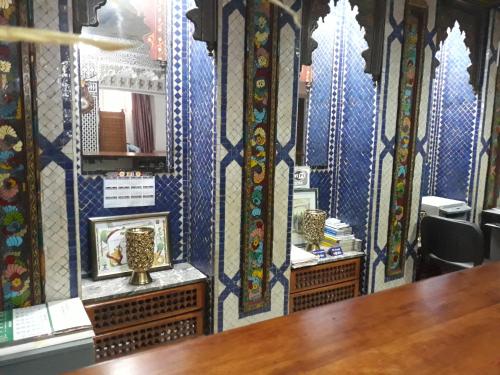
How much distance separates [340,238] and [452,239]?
873 millimetres

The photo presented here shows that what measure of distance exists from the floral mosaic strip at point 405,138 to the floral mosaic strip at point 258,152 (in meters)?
1.22

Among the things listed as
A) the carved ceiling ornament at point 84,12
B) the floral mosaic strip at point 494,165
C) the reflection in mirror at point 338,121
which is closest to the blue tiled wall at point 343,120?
the reflection in mirror at point 338,121

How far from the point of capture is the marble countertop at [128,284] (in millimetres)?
2396

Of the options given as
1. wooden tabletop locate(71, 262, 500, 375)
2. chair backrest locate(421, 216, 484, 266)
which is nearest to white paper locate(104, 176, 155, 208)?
wooden tabletop locate(71, 262, 500, 375)

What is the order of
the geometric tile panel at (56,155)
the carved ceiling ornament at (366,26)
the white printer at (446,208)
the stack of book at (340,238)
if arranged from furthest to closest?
the white printer at (446,208) < the stack of book at (340,238) < the carved ceiling ornament at (366,26) < the geometric tile panel at (56,155)

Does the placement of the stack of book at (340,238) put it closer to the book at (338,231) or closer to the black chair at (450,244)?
the book at (338,231)

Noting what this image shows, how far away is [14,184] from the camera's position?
1.96m

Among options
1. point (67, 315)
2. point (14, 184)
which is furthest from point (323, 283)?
point (14, 184)

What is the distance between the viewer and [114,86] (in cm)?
267

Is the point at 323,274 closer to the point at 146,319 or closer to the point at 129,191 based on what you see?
the point at 146,319

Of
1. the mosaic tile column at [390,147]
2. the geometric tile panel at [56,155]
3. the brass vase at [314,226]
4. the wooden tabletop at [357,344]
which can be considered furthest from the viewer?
the brass vase at [314,226]

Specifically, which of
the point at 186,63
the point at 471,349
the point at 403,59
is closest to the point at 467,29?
the point at 403,59

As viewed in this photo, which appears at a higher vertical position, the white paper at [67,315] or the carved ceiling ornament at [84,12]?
the carved ceiling ornament at [84,12]

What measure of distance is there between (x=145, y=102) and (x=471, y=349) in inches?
94.3
